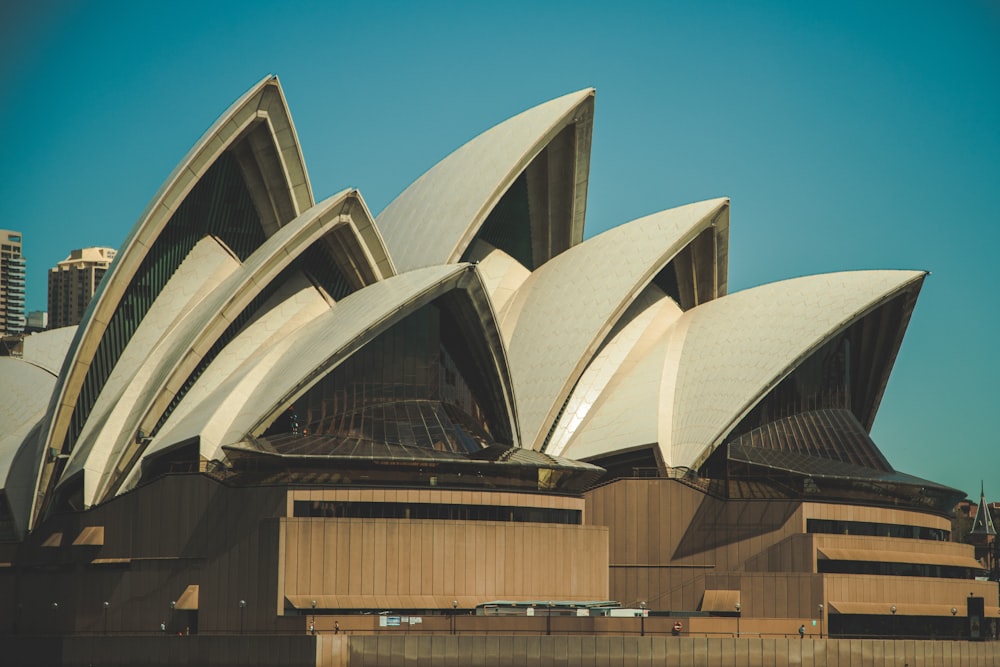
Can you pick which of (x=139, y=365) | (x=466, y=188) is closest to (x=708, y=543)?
(x=466, y=188)

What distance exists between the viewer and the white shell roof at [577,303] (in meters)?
69.0

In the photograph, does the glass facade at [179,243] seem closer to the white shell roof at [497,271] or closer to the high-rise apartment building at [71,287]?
the white shell roof at [497,271]

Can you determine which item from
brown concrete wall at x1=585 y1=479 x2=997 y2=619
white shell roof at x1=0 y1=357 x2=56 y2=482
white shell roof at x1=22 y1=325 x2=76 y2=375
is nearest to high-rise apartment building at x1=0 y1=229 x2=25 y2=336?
white shell roof at x1=22 y1=325 x2=76 y2=375

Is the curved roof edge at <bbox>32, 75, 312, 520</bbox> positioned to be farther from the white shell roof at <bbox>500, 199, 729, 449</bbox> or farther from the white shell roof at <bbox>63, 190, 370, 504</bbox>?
the white shell roof at <bbox>500, 199, 729, 449</bbox>

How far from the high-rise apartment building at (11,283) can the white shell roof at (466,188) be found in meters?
107

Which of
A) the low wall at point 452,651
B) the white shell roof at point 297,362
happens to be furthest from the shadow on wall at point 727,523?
the white shell roof at point 297,362

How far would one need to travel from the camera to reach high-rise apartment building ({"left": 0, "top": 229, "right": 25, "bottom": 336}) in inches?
6914

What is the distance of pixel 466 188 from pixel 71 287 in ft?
358

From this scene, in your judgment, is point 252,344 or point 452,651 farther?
point 252,344

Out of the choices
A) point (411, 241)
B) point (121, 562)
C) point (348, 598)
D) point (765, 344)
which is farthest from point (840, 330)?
point (121, 562)

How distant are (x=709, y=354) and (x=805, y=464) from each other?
6561mm

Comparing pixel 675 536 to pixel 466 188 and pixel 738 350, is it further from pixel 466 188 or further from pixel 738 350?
pixel 466 188

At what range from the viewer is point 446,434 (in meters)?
61.0

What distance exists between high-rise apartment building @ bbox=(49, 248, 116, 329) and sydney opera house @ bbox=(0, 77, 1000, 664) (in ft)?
319
